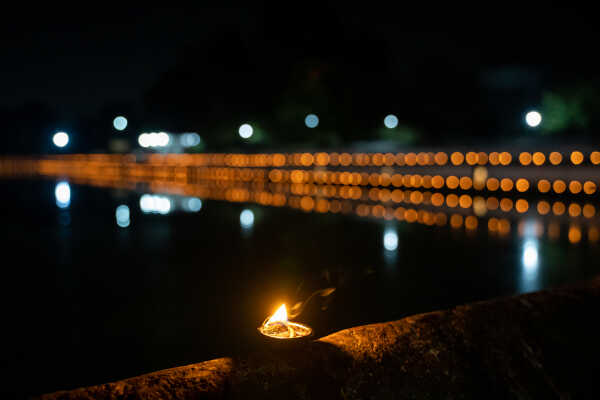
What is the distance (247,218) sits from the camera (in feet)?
39.9

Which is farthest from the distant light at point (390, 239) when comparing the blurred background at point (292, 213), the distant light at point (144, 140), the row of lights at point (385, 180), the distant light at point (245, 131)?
the distant light at point (144, 140)

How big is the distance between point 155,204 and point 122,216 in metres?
2.83

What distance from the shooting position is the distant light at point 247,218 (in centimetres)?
1116

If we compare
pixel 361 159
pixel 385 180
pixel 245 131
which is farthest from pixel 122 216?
pixel 245 131

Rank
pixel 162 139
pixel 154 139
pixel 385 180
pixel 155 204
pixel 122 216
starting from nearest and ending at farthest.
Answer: pixel 122 216
pixel 155 204
pixel 385 180
pixel 162 139
pixel 154 139

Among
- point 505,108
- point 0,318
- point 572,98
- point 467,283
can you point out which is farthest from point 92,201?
point 505,108

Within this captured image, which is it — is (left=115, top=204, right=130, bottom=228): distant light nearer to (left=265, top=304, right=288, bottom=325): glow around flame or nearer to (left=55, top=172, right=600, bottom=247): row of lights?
(left=55, top=172, right=600, bottom=247): row of lights

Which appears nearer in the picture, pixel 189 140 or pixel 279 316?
pixel 279 316

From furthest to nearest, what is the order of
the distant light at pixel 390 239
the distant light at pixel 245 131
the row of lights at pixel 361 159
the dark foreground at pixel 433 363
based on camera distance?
the distant light at pixel 245 131 → the row of lights at pixel 361 159 → the distant light at pixel 390 239 → the dark foreground at pixel 433 363

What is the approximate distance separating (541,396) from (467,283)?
3.70m

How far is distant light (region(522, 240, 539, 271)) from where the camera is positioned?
Answer: 22.6 ft

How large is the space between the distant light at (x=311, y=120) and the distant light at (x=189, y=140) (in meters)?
12.0

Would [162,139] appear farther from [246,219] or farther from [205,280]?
[205,280]

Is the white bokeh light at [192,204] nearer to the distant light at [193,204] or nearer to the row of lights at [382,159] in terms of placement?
the distant light at [193,204]
